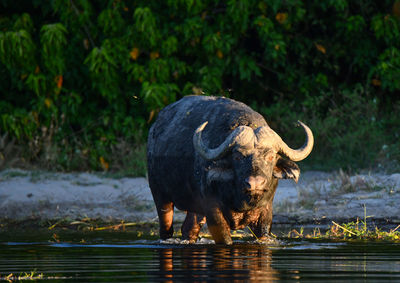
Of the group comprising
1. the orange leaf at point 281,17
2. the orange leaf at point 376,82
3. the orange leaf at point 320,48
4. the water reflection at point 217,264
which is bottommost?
the water reflection at point 217,264

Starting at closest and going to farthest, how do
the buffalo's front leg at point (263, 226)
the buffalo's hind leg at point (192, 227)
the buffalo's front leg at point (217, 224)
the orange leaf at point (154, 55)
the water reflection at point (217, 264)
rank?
1. the water reflection at point (217, 264)
2. the buffalo's front leg at point (217, 224)
3. the buffalo's front leg at point (263, 226)
4. the buffalo's hind leg at point (192, 227)
5. the orange leaf at point (154, 55)

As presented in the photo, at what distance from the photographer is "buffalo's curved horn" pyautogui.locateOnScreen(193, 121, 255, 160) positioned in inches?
324

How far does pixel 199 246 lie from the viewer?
29.0 ft

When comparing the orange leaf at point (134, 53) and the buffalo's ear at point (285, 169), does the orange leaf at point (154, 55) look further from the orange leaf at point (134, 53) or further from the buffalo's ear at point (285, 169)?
the buffalo's ear at point (285, 169)

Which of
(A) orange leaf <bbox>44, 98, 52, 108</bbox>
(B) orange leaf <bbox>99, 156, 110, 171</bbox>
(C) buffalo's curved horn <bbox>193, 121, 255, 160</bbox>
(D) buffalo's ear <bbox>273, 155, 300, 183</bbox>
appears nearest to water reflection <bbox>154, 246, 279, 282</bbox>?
(D) buffalo's ear <bbox>273, 155, 300, 183</bbox>

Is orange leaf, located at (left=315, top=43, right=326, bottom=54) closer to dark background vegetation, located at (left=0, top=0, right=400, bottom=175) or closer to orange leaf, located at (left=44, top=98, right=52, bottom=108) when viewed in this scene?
dark background vegetation, located at (left=0, top=0, right=400, bottom=175)

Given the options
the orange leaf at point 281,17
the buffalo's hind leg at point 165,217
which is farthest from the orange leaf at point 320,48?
the buffalo's hind leg at point 165,217

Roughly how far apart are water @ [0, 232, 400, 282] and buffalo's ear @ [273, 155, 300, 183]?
0.72 meters

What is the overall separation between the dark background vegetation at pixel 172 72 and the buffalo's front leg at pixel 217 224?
6.77 m

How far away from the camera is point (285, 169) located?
8.67 m

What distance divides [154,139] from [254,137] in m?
2.19

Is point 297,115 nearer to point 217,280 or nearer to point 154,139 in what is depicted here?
point 154,139

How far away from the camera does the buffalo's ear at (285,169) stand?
28.3 feet

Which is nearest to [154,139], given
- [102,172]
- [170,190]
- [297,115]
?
[170,190]
